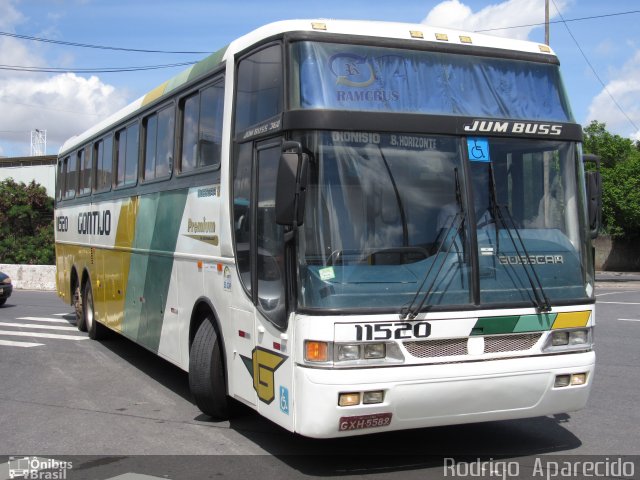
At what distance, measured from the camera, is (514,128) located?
20.2ft

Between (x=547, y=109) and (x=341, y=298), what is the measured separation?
97.8 inches

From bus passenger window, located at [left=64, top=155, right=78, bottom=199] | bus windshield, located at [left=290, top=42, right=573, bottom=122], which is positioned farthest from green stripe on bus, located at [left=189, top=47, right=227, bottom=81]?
bus passenger window, located at [left=64, top=155, right=78, bottom=199]

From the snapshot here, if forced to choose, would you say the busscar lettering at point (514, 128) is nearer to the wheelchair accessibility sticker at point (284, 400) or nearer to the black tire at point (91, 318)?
the wheelchair accessibility sticker at point (284, 400)

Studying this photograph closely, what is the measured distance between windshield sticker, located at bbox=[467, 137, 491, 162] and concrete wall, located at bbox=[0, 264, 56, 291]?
83.3 feet

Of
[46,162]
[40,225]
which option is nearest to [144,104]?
[40,225]

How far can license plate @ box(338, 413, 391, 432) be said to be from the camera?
541 centimetres

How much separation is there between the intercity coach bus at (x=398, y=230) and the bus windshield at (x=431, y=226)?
0.01 metres

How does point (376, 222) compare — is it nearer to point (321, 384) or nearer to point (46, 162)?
point (321, 384)

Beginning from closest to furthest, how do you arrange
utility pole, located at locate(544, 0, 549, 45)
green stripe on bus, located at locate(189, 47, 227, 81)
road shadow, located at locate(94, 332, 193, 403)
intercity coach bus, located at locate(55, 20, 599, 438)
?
1. intercity coach bus, located at locate(55, 20, 599, 438)
2. green stripe on bus, located at locate(189, 47, 227, 81)
3. road shadow, located at locate(94, 332, 193, 403)
4. utility pole, located at locate(544, 0, 549, 45)

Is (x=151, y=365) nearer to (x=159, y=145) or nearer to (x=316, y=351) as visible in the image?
(x=159, y=145)

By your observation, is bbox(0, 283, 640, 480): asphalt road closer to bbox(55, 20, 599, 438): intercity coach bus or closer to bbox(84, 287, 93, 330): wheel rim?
bbox(55, 20, 599, 438): intercity coach bus

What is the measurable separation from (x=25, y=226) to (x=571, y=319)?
110 ft

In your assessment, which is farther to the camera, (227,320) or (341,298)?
(227,320)

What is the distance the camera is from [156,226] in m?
9.13
